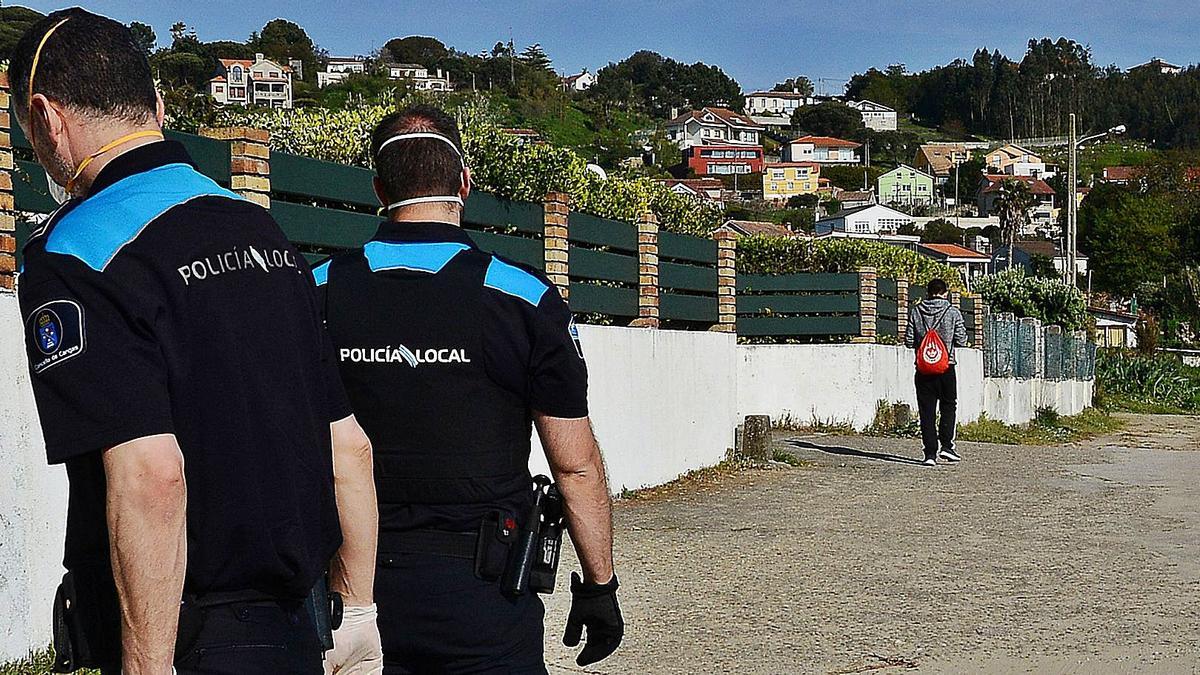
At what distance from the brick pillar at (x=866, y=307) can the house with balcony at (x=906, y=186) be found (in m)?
149

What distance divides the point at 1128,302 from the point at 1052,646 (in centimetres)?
8508

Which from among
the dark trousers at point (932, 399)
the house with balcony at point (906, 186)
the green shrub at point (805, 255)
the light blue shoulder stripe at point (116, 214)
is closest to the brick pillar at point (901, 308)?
the green shrub at point (805, 255)

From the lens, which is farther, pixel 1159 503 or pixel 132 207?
pixel 1159 503

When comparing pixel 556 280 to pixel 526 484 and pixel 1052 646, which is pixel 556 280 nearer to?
pixel 1052 646

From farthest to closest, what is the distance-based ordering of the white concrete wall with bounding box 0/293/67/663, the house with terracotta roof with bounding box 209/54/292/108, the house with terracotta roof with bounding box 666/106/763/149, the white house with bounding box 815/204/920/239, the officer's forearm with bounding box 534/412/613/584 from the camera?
the house with terracotta roof with bounding box 666/106/763/149
the white house with bounding box 815/204/920/239
the house with terracotta roof with bounding box 209/54/292/108
the white concrete wall with bounding box 0/293/67/663
the officer's forearm with bounding box 534/412/613/584

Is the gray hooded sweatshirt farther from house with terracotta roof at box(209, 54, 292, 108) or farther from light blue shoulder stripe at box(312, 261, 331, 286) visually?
house with terracotta roof at box(209, 54, 292, 108)

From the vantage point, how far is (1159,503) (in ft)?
41.2

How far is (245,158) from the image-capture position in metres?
7.20

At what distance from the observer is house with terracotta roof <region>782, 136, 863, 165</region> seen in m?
178

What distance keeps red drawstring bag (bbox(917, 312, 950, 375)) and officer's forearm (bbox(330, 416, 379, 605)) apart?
12403 millimetres

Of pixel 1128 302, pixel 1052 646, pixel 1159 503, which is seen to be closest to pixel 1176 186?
pixel 1128 302

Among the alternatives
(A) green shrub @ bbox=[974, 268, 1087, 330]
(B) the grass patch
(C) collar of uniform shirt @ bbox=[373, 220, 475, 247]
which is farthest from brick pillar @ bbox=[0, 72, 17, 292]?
(A) green shrub @ bbox=[974, 268, 1087, 330]

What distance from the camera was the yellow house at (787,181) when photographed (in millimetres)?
162875

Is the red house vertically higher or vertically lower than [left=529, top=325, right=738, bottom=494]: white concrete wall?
higher
